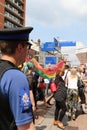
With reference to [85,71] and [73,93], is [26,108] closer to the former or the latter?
[73,93]

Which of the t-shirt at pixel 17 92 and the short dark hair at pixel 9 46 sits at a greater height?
the short dark hair at pixel 9 46

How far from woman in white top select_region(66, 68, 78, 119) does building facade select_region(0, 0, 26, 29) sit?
69.7 metres

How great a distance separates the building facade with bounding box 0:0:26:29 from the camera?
84562mm

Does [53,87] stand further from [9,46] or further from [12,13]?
[12,13]

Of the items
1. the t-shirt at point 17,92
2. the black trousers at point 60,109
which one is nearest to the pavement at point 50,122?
the black trousers at point 60,109

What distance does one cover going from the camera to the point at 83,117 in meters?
11.6

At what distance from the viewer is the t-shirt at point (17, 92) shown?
218 cm

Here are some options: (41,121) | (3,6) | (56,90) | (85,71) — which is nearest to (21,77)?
(56,90)

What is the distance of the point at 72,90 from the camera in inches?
433

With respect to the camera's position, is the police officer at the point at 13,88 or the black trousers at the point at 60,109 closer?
the police officer at the point at 13,88

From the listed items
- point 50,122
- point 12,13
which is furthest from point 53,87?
point 12,13

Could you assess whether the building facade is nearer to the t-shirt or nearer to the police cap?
the police cap

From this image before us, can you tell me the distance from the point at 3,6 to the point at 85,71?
69.5m

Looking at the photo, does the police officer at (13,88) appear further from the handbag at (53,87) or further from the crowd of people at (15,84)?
the handbag at (53,87)
